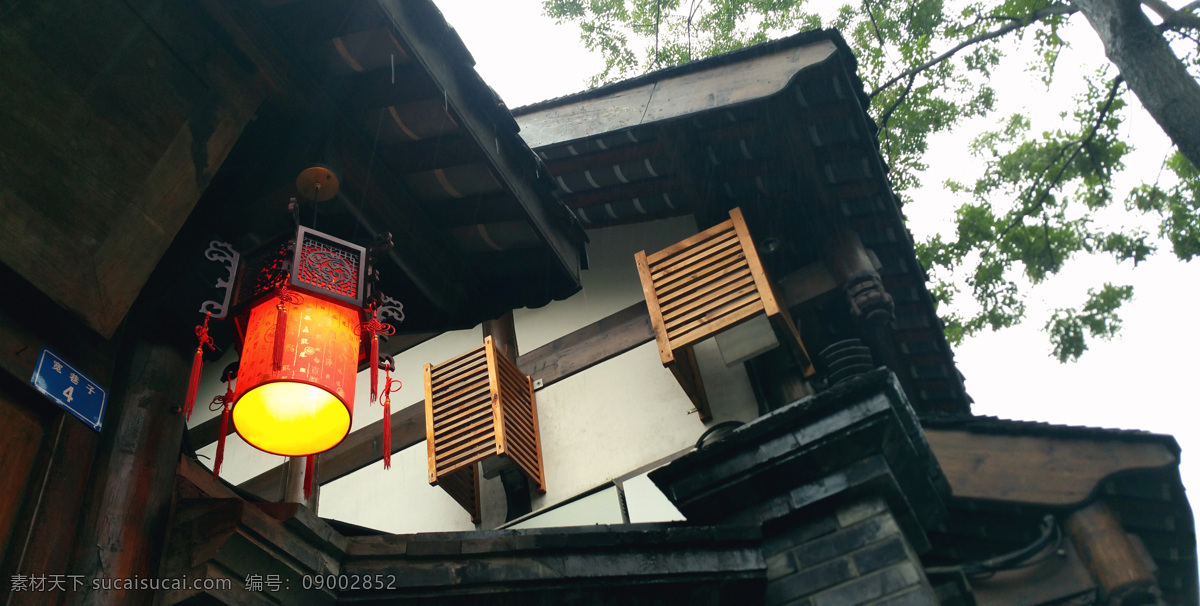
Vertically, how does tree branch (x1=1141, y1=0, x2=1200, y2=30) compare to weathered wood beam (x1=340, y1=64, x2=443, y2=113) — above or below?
above

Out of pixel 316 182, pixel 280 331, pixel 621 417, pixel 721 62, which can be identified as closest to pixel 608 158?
pixel 721 62

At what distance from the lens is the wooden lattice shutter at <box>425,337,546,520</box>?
268 inches

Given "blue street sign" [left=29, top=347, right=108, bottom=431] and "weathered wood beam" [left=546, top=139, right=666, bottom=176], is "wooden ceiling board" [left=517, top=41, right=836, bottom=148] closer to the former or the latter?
"weathered wood beam" [left=546, top=139, right=666, bottom=176]

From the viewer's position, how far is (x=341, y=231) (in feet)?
16.9

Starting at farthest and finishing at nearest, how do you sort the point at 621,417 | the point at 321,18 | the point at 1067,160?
the point at 1067,160
the point at 621,417
the point at 321,18

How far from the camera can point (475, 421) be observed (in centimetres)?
696

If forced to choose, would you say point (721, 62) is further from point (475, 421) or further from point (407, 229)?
point (475, 421)

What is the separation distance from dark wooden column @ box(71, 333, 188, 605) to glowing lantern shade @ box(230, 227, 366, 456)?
52 centimetres

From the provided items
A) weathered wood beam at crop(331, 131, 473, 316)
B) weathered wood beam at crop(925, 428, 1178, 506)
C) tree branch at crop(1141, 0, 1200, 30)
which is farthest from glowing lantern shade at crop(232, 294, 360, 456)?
tree branch at crop(1141, 0, 1200, 30)

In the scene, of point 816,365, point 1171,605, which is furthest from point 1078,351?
point 816,365

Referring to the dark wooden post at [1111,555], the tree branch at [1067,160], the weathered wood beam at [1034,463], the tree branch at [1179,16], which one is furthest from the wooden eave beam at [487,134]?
the tree branch at [1067,160]

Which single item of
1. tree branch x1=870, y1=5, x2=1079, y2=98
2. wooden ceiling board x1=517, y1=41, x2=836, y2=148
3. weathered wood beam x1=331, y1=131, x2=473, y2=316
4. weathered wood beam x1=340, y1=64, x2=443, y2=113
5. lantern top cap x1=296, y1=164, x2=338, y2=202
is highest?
tree branch x1=870, y1=5, x2=1079, y2=98

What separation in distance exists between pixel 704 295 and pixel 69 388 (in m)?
4.27

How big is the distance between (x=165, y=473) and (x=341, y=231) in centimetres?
165
